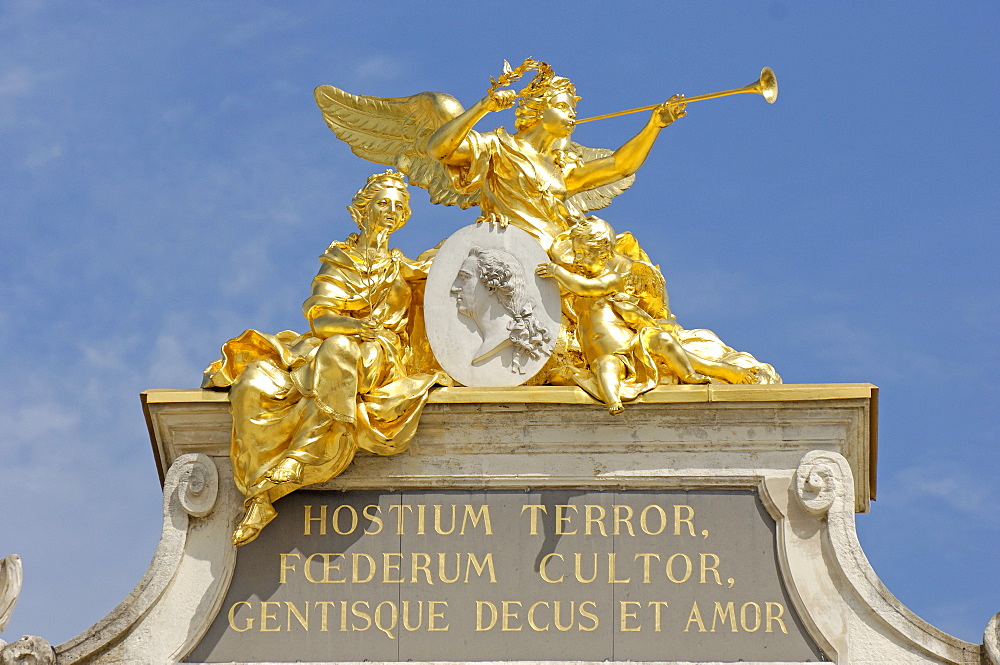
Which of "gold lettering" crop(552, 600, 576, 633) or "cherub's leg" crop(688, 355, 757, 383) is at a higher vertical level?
"cherub's leg" crop(688, 355, 757, 383)

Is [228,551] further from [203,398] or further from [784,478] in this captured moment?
[784,478]

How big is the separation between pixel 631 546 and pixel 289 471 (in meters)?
2.42

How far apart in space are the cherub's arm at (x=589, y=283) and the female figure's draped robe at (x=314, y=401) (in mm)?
1148

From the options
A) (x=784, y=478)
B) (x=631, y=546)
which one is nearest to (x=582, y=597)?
(x=631, y=546)

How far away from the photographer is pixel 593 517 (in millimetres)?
16953

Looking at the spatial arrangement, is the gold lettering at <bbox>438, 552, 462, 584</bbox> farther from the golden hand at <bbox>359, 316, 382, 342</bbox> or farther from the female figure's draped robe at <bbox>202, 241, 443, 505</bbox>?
the golden hand at <bbox>359, 316, 382, 342</bbox>

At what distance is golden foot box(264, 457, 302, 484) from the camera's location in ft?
54.9

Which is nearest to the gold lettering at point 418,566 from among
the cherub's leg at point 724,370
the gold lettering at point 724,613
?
the gold lettering at point 724,613

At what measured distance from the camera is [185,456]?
1731 centimetres

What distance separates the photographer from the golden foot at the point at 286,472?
1673 cm

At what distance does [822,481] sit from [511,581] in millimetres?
2263

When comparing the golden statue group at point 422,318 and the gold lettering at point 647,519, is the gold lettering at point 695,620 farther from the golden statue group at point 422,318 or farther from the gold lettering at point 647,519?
the golden statue group at point 422,318

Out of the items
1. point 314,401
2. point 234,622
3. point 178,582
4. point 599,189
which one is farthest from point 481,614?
point 599,189

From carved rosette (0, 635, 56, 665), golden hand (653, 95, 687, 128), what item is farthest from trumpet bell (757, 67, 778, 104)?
carved rosette (0, 635, 56, 665)
